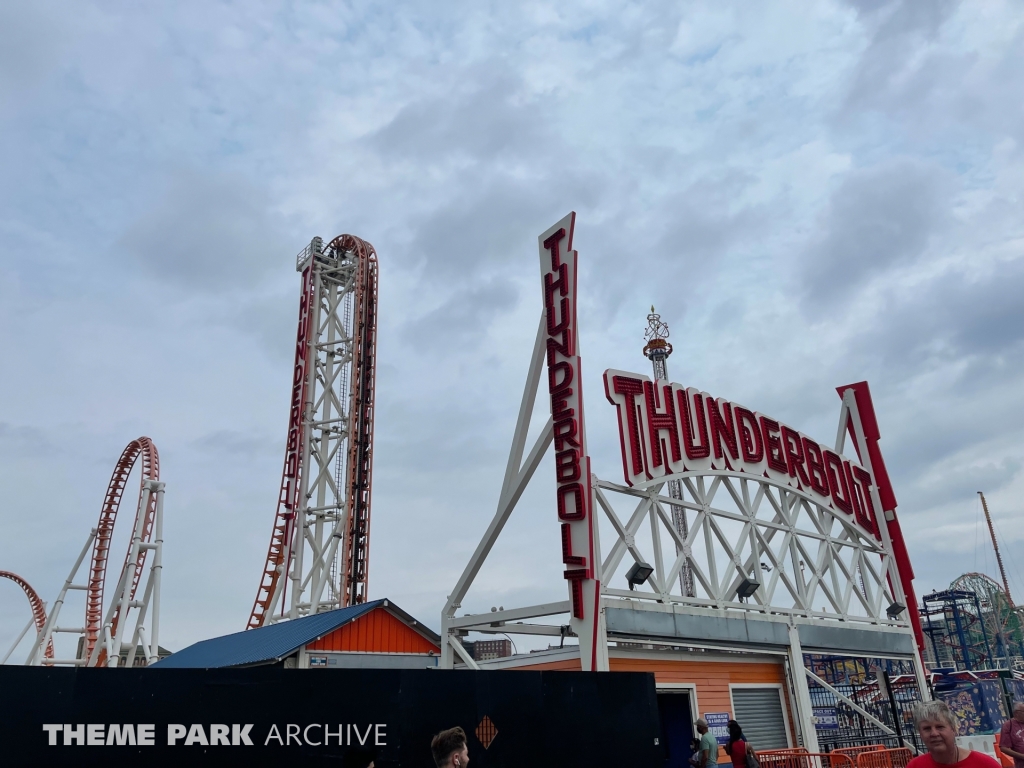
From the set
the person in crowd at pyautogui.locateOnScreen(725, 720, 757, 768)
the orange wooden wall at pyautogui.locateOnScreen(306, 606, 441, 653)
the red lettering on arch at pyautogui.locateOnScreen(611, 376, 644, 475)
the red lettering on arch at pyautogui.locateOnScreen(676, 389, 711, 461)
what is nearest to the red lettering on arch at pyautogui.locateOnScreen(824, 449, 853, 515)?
the red lettering on arch at pyautogui.locateOnScreen(676, 389, 711, 461)

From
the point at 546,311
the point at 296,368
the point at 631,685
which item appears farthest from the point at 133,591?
the point at 631,685

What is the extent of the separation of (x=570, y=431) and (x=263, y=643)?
942 cm

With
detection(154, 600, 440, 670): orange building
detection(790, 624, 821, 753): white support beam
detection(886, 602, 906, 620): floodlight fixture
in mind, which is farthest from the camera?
detection(886, 602, 906, 620): floodlight fixture

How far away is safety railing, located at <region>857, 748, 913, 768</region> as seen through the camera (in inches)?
655

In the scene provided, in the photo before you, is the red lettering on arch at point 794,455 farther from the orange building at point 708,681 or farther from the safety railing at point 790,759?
the safety railing at point 790,759

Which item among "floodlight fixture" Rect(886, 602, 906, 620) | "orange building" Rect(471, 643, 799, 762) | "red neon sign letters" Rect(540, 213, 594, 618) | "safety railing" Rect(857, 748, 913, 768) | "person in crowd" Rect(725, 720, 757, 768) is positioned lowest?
"safety railing" Rect(857, 748, 913, 768)

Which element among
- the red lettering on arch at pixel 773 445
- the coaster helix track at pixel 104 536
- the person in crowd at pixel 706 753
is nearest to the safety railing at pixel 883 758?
the person in crowd at pixel 706 753

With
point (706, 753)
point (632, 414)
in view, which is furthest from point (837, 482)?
point (706, 753)

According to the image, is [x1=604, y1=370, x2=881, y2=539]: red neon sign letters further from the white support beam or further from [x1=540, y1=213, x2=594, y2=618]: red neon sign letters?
the white support beam

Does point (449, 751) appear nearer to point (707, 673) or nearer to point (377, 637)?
point (707, 673)

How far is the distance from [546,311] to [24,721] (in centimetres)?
1231

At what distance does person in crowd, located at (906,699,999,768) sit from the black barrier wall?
18.8ft

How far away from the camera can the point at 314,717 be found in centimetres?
927

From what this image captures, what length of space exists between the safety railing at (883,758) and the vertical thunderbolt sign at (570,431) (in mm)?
5972
